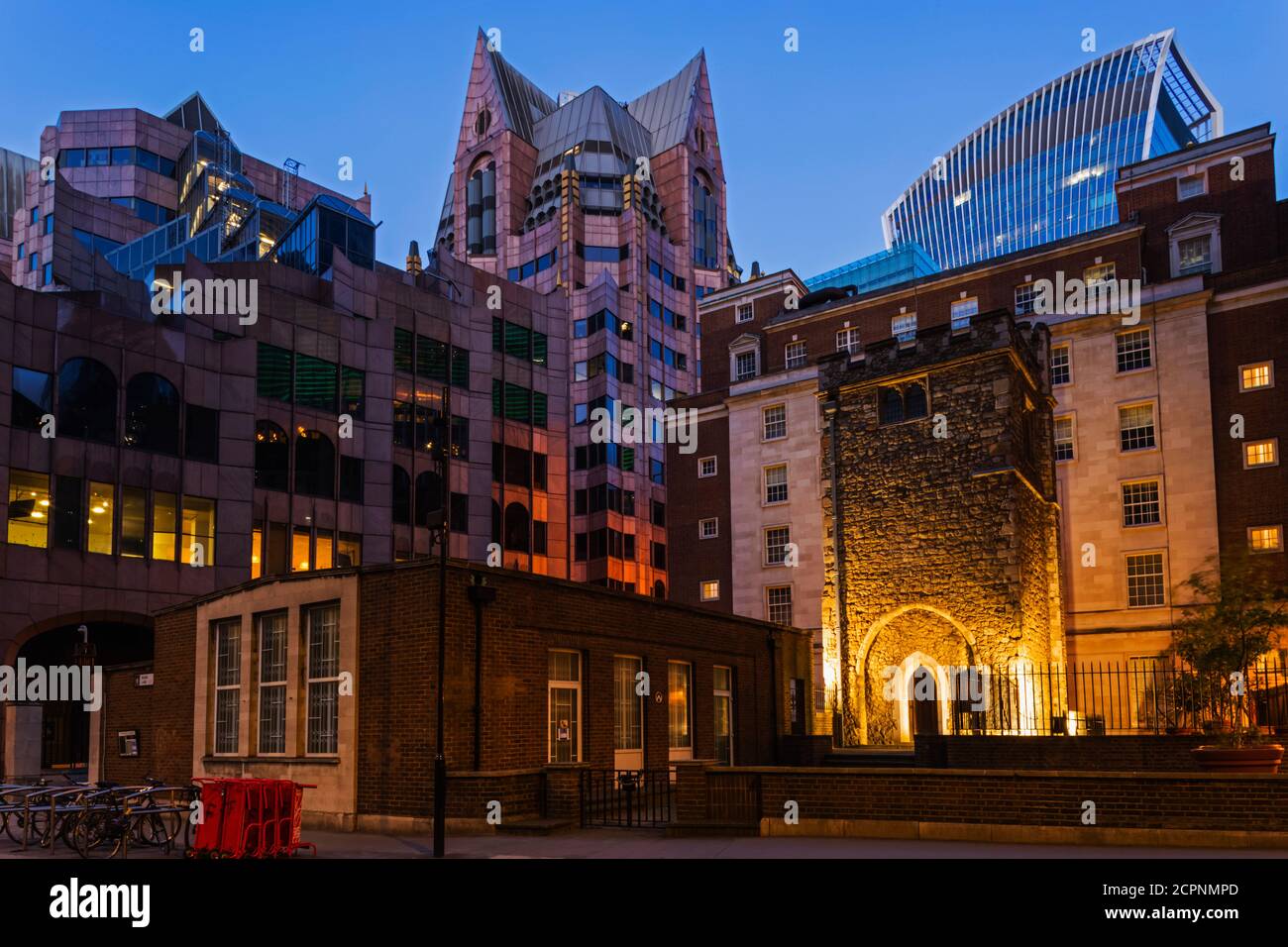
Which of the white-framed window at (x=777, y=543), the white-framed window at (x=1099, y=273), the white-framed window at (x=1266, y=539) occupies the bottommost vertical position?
the white-framed window at (x=1266, y=539)

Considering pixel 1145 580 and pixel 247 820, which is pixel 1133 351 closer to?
pixel 1145 580

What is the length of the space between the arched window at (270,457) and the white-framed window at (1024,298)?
33749 mm

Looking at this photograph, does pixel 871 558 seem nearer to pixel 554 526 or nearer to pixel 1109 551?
pixel 1109 551

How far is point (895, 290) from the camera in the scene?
5488cm

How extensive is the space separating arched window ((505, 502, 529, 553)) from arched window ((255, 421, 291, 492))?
18021 mm

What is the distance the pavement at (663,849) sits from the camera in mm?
14430

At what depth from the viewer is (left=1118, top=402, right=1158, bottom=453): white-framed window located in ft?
152

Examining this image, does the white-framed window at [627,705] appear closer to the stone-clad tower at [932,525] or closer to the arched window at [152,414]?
the stone-clad tower at [932,525]

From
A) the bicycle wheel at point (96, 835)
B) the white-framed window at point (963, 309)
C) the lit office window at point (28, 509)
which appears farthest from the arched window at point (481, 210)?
the bicycle wheel at point (96, 835)

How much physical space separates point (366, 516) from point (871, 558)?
90.7 feet

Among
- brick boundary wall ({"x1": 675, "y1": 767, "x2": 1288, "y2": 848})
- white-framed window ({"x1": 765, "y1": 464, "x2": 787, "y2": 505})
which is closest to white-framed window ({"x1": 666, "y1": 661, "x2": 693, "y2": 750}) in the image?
brick boundary wall ({"x1": 675, "y1": 767, "x2": 1288, "y2": 848})

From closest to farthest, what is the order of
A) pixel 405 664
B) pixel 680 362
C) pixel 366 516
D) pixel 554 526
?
pixel 405 664 < pixel 366 516 < pixel 554 526 < pixel 680 362

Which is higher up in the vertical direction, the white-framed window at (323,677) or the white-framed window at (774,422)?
the white-framed window at (774,422)

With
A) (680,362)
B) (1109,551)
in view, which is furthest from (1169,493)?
(680,362)
